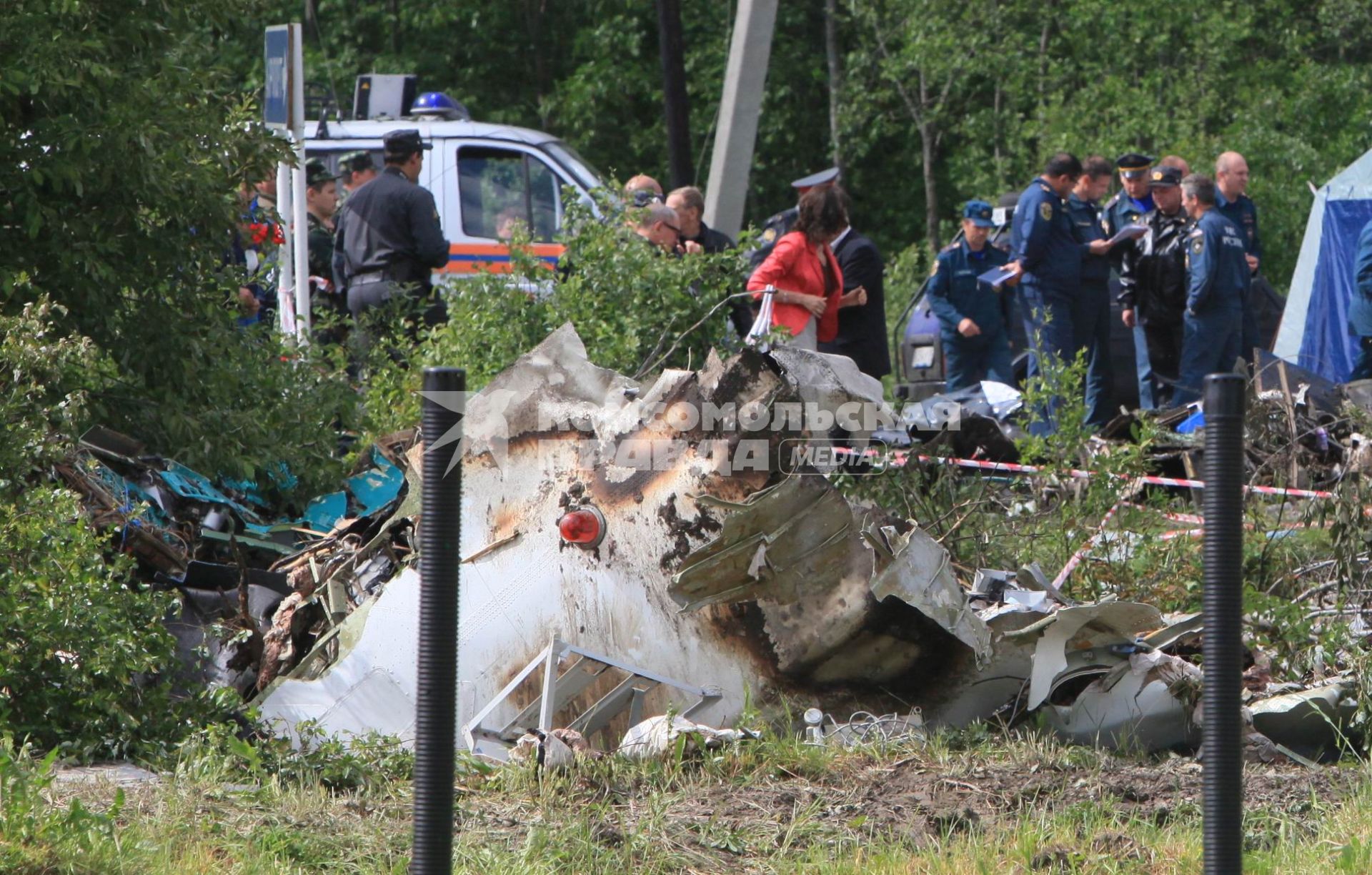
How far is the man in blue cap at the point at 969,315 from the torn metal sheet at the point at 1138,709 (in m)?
6.27

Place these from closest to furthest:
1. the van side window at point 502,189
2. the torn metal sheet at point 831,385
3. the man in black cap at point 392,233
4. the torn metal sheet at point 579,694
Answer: the torn metal sheet at point 579,694 → the torn metal sheet at point 831,385 → the man in black cap at point 392,233 → the van side window at point 502,189

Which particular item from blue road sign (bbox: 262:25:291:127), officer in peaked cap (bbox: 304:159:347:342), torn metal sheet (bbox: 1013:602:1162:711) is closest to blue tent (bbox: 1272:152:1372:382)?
officer in peaked cap (bbox: 304:159:347:342)

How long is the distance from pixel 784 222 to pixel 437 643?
7.69 metres

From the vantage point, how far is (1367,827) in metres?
3.85

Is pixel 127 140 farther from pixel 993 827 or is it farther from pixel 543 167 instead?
pixel 543 167

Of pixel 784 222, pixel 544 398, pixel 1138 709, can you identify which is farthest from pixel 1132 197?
pixel 544 398

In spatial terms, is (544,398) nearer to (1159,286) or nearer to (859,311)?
(859,311)

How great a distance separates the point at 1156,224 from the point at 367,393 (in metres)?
5.68

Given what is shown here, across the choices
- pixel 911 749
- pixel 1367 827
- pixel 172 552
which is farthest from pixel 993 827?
pixel 172 552

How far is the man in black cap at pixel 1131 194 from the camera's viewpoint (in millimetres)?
11344

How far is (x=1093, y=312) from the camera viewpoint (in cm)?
1045

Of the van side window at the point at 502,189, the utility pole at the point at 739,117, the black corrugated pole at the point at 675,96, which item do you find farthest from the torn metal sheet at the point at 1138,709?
the black corrugated pole at the point at 675,96

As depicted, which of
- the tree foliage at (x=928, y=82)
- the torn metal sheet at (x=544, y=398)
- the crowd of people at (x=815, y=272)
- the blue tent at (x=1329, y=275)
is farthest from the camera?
the tree foliage at (x=928, y=82)

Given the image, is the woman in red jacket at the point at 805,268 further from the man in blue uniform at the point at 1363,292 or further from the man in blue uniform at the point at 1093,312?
the man in blue uniform at the point at 1363,292
